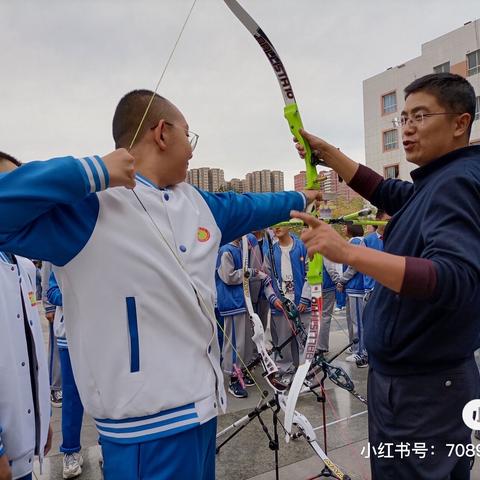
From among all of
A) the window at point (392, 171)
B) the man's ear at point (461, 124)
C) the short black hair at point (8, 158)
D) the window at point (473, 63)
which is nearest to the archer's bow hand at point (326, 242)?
the man's ear at point (461, 124)

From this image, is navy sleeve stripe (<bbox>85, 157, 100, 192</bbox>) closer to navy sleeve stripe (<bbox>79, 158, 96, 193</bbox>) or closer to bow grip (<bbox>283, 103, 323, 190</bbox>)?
navy sleeve stripe (<bbox>79, 158, 96, 193</bbox>)

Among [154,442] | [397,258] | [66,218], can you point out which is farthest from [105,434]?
[397,258]

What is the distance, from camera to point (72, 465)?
2.86 m

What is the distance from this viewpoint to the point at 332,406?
404 centimetres

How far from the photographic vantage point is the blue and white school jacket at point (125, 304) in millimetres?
1188

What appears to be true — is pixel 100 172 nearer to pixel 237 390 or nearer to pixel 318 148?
pixel 318 148

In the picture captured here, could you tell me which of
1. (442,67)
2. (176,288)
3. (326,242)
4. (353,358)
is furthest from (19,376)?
(442,67)

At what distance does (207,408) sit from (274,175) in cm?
518

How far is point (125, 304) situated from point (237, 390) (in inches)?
138

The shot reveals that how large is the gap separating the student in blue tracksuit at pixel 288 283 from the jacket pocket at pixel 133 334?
3.81 m

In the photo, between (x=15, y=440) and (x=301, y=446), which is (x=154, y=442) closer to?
(x=15, y=440)

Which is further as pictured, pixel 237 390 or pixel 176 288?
pixel 237 390

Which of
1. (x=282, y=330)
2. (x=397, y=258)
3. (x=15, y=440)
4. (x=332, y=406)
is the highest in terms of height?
(x=397, y=258)

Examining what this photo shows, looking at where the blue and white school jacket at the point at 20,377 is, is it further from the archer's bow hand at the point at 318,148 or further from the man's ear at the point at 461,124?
the man's ear at the point at 461,124
